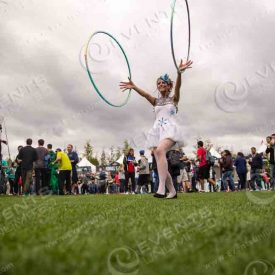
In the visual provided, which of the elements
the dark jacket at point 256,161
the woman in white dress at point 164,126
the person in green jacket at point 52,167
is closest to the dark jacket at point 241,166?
the dark jacket at point 256,161

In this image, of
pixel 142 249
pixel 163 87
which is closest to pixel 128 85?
pixel 163 87

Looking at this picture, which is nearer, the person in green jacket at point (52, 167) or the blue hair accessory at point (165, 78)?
the blue hair accessory at point (165, 78)

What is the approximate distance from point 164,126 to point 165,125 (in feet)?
0.09

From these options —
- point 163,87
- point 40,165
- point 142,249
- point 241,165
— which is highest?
point 163,87

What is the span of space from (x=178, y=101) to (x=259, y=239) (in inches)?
239

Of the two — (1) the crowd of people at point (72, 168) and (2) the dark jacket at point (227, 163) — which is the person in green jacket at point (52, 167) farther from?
(2) the dark jacket at point (227, 163)

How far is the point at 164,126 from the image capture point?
807 centimetres

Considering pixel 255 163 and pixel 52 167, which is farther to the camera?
pixel 255 163

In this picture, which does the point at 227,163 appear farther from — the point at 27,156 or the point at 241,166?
the point at 27,156

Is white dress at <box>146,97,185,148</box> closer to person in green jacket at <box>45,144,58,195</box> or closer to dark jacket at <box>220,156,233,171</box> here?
person in green jacket at <box>45,144,58,195</box>

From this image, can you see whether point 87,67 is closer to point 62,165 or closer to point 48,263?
point 62,165

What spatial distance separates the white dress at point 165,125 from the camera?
804cm

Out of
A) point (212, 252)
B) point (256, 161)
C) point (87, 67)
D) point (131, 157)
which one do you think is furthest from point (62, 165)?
point (212, 252)

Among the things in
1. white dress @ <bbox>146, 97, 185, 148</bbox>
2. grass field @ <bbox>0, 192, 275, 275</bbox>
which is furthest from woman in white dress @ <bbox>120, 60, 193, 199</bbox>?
grass field @ <bbox>0, 192, 275, 275</bbox>
